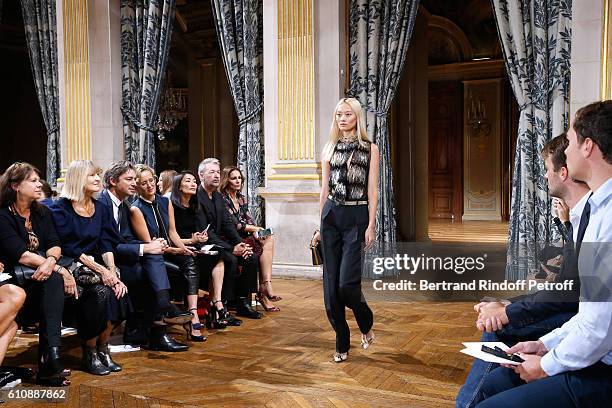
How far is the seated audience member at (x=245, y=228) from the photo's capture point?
15.3 feet

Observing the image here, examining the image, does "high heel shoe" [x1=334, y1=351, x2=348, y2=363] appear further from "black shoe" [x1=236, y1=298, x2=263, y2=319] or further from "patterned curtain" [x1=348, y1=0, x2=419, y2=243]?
"patterned curtain" [x1=348, y1=0, x2=419, y2=243]

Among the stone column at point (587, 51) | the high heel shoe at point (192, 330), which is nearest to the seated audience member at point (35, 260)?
the high heel shoe at point (192, 330)

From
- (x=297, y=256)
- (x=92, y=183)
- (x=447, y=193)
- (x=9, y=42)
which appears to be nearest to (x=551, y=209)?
(x=297, y=256)

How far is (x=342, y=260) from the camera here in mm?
3275

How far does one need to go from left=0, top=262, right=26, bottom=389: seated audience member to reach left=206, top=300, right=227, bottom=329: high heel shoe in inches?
58.9

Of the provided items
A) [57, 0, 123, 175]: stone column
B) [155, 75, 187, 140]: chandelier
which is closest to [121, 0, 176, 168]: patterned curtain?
[57, 0, 123, 175]: stone column

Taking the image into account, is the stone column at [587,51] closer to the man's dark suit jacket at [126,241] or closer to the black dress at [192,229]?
the black dress at [192,229]

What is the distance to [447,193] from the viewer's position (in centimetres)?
1293

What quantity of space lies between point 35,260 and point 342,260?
1640 mm

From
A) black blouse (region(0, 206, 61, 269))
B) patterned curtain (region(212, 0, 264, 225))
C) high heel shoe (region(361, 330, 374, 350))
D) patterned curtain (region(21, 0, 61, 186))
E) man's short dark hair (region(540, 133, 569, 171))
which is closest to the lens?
man's short dark hair (region(540, 133, 569, 171))

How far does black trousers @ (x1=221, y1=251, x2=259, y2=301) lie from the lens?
4.29 m

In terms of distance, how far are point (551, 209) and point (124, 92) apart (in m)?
5.32

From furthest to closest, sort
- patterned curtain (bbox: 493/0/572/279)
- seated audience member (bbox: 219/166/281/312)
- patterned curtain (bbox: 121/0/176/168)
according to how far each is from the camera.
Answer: patterned curtain (bbox: 121/0/176/168) → patterned curtain (bbox: 493/0/572/279) → seated audience member (bbox: 219/166/281/312)

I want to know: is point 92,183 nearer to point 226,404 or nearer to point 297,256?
point 226,404
